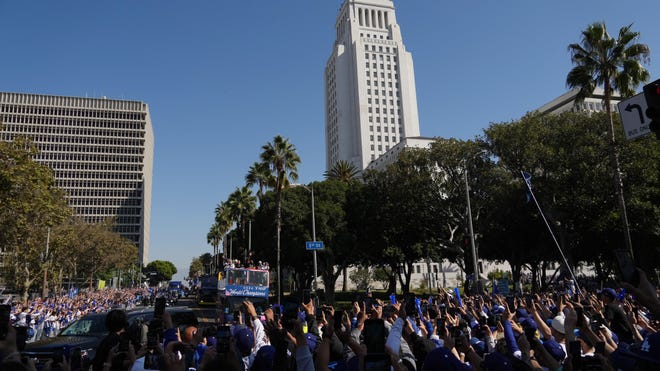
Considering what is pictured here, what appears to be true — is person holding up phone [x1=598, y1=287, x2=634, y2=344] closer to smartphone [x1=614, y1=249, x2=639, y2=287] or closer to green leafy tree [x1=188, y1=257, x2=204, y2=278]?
smartphone [x1=614, y1=249, x2=639, y2=287]

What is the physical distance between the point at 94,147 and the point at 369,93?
3513 inches

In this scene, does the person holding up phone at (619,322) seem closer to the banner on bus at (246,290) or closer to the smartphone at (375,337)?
the smartphone at (375,337)

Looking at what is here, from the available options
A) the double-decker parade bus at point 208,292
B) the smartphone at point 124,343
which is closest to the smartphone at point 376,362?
the smartphone at point 124,343

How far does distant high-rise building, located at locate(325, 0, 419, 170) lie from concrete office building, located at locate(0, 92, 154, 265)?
66.2 meters

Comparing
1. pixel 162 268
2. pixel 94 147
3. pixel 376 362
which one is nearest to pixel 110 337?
pixel 376 362

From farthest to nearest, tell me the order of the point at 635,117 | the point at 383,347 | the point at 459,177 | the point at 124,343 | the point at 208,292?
the point at 208,292, the point at 459,177, the point at 635,117, the point at 124,343, the point at 383,347

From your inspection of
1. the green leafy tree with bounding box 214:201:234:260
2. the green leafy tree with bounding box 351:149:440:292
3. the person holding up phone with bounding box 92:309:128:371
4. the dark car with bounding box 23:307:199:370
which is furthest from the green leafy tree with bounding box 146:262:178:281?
the person holding up phone with bounding box 92:309:128:371

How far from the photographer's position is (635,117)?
7.28 meters

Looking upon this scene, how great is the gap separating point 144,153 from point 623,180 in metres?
144

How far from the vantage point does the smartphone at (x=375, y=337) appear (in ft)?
10.5

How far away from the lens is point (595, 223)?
2984 centimetres

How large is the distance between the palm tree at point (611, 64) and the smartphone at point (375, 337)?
837 inches

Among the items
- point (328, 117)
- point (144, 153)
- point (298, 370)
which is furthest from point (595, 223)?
point (144, 153)

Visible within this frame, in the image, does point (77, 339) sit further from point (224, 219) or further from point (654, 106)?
point (224, 219)
